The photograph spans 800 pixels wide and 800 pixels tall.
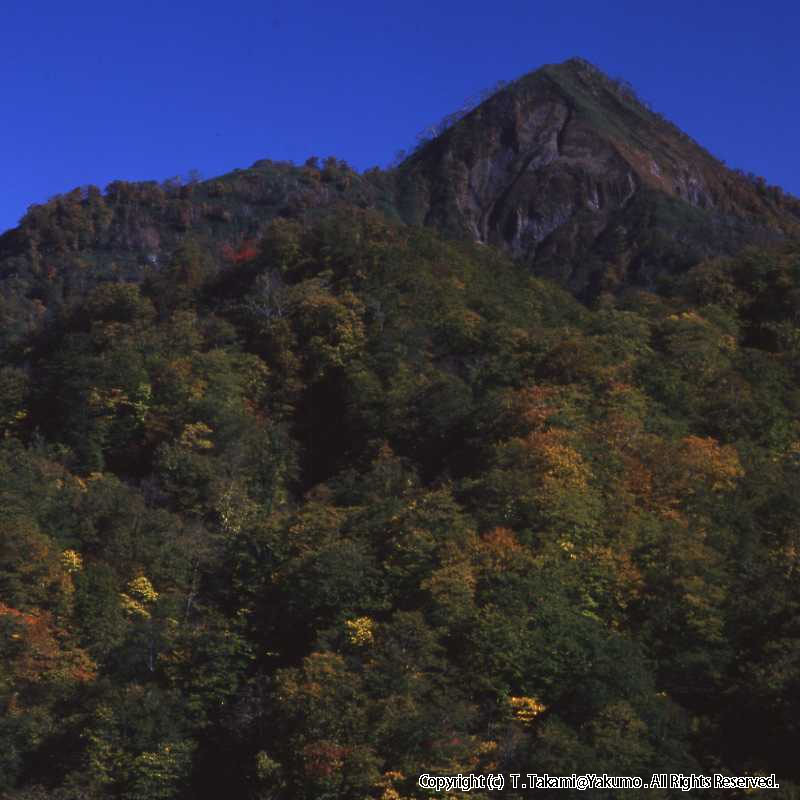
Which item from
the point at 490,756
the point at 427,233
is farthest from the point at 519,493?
the point at 427,233

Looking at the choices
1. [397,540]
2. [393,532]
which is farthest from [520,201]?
[397,540]

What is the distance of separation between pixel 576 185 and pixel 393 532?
69.7 metres

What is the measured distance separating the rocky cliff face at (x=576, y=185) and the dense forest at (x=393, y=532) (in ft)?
89.2

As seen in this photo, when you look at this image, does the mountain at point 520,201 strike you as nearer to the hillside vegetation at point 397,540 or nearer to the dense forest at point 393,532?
the dense forest at point 393,532

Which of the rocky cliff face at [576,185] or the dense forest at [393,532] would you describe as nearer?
the dense forest at [393,532]

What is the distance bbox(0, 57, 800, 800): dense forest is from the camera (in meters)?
25.5

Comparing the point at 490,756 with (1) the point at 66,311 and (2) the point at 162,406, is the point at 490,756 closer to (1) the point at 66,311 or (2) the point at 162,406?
(2) the point at 162,406

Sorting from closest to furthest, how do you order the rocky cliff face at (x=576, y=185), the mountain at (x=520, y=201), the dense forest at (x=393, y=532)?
1. the dense forest at (x=393, y=532)
2. the mountain at (x=520, y=201)
3. the rocky cliff face at (x=576, y=185)

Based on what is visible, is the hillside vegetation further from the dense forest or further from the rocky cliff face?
the rocky cliff face

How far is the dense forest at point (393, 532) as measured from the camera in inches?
1006

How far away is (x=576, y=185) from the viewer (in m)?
97.9

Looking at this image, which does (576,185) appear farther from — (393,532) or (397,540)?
(397,540)

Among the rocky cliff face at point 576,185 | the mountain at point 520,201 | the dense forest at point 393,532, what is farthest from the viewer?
the rocky cliff face at point 576,185

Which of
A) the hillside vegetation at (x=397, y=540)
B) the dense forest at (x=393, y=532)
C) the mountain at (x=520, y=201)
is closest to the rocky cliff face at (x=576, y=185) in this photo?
the mountain at (x=520, y=201)
